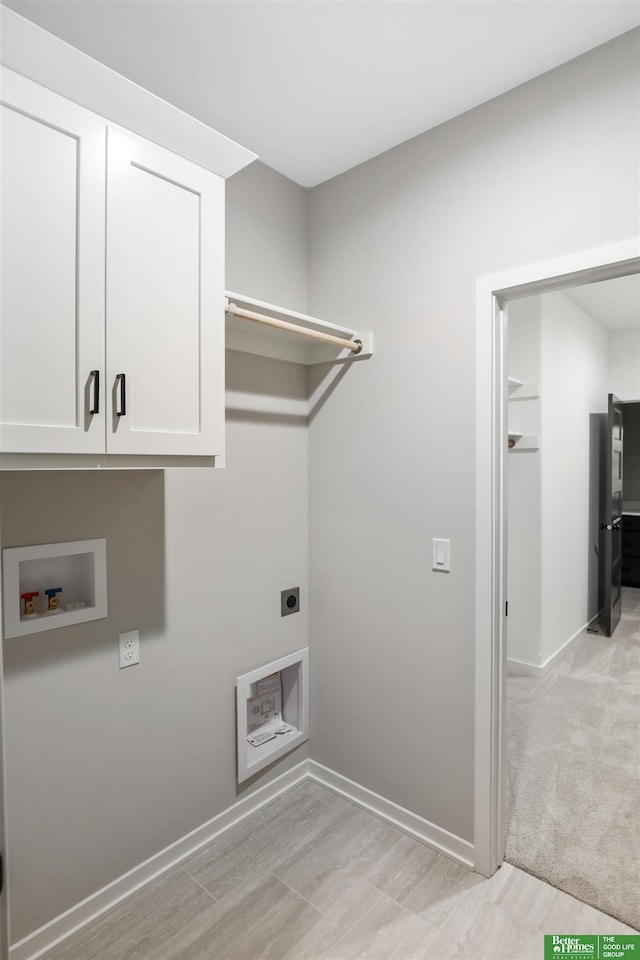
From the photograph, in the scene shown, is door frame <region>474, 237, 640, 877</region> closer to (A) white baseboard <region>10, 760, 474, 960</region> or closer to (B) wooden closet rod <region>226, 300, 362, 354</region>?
(A) white baseboard <region>10, 760, 474, 960</region>

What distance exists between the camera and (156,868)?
1802 millimetres


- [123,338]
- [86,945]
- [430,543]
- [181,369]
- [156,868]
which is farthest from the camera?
[430,543]

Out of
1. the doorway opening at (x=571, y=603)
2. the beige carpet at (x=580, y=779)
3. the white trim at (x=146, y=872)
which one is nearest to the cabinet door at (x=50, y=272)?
the doorway opening at (x=571, y=603)

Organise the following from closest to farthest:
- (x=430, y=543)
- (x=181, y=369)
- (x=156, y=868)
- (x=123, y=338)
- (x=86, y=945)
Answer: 1. (x=123, y=338)
2. (x=181, y=369)
3. (x=86, y=945)
4. (x=156, y=868)
5. (x=430, y=543)

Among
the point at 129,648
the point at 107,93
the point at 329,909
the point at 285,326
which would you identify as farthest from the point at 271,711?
the point at 107,93

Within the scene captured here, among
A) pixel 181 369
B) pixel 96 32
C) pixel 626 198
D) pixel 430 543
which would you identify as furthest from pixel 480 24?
pixel 430 543

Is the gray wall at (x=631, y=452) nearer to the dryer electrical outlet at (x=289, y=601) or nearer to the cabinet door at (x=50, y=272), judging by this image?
the dryer electrical outlet at (x=289, y=601)

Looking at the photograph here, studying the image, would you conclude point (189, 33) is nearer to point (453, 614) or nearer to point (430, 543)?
point (430, 543)

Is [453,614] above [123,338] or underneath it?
underneath

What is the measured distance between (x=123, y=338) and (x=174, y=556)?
2.77ft

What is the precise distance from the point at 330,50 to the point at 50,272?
1.09 meters

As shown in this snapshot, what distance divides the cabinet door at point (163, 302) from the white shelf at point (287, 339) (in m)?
0.33

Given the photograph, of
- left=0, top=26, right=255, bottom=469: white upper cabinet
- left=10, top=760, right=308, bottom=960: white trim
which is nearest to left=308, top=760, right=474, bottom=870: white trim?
left=10, top=760, right=308, bottom=960: white trim

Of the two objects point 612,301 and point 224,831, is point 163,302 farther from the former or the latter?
point 612,301
